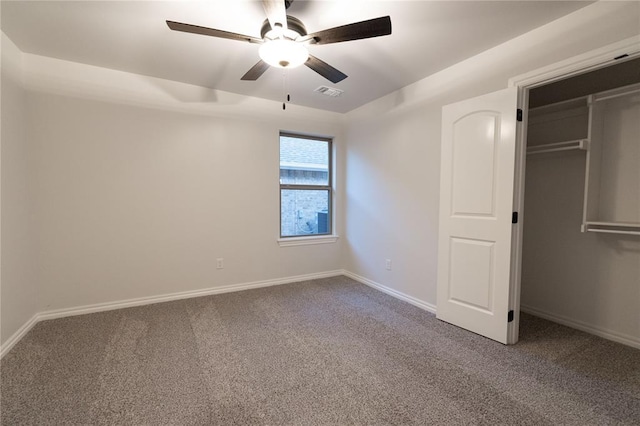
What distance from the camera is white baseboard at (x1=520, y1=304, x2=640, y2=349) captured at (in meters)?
2.30

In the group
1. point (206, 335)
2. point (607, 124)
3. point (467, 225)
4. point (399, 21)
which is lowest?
point (206, 335)

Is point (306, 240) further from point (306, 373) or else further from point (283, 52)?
point (283, 52)

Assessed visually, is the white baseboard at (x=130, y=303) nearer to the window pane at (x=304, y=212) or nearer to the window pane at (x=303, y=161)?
the window pane at (x=304, y=212)

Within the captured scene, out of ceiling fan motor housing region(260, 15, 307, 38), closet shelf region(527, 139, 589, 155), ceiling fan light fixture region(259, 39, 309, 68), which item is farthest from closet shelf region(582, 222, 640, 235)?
ceiling fan motor housing region(260, 15, 307, 38)

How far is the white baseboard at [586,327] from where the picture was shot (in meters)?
2.30

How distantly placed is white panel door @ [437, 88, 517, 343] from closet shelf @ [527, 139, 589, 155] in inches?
29.4

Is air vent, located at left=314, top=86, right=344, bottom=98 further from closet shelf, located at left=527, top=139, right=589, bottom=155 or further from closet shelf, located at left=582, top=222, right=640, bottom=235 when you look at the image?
closet shelf, located at left=582, top=222, right=640, bottom=235

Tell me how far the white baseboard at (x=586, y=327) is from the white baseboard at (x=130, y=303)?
8.57 feet

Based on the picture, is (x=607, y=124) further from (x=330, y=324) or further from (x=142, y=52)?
(x=142, y=52)

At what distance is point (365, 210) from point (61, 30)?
11.4ft

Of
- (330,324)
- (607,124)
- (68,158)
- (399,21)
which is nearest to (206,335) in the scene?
(330,324)

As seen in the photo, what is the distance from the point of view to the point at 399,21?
2.02m

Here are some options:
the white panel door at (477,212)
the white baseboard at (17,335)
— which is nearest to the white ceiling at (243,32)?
the white panel door at (477,212)

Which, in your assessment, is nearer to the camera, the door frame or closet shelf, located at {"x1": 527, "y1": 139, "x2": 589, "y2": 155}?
the door frame
